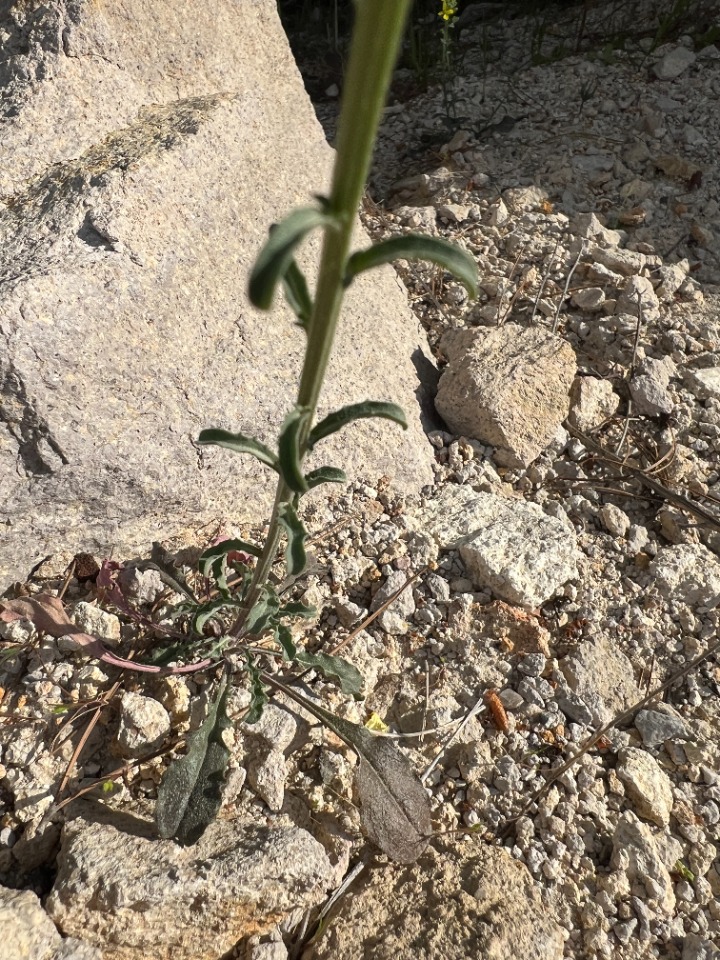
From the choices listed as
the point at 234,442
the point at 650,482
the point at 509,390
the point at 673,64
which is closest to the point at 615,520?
the point at 650,482

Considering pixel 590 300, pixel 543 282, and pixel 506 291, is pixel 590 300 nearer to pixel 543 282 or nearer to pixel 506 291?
pixel 543 282

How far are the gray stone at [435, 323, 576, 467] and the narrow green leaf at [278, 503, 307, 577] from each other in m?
1.31

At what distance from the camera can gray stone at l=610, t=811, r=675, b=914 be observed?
191cm

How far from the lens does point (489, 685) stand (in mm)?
2238

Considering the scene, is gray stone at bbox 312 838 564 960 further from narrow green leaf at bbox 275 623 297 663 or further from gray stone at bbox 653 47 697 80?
gray stone at bbox 653 47 697 80

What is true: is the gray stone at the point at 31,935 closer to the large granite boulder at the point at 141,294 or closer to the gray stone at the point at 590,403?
the large granite boulder at the point at 141,294

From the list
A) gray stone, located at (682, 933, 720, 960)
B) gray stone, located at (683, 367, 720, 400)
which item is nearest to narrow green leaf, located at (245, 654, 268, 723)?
gray stone, located at (682, 933, 720, 960)

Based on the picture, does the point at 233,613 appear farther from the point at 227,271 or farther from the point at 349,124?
the point at 349,124

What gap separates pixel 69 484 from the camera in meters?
2.11

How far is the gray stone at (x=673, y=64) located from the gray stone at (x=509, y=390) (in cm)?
218

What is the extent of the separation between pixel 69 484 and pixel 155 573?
0.34 metres

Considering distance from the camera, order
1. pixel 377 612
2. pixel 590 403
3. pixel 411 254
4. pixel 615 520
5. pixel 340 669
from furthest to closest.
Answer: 1. pixel 590 403
2. pixel 615 520
3. pixel 377 612
4. pixel 340 669
5. pixel 411 254

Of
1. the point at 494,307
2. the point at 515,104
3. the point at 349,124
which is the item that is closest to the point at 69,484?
the point at 349,124

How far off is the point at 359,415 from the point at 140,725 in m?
1.03
